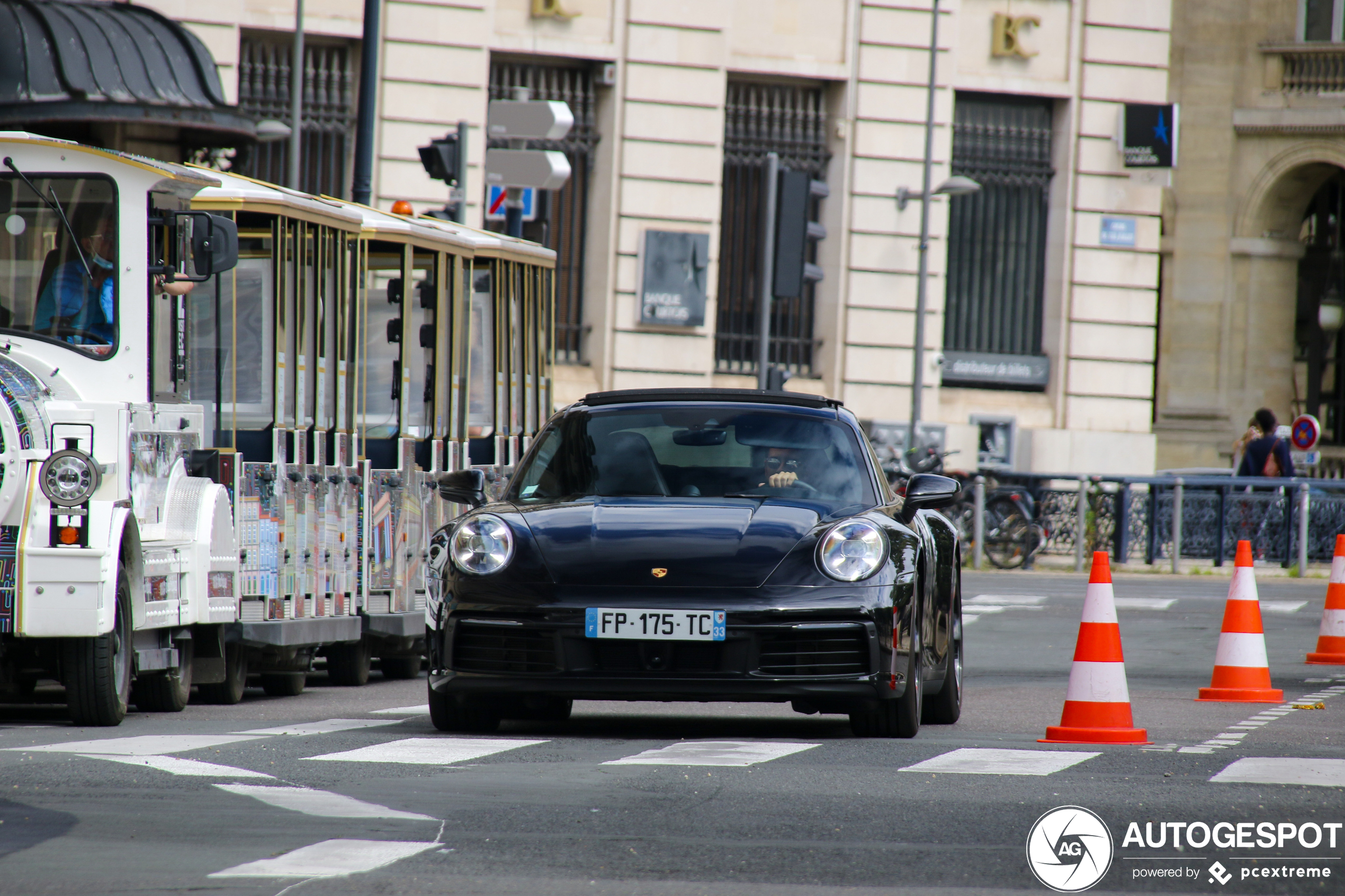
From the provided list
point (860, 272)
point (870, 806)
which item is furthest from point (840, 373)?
point (870, 806)

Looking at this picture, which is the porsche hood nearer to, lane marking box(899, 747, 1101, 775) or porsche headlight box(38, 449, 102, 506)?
lane marking box(899, 747, 1101, 775)

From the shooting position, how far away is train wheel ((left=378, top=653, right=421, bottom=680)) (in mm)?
14531

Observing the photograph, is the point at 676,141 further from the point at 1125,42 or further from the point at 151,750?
the point at 151,750

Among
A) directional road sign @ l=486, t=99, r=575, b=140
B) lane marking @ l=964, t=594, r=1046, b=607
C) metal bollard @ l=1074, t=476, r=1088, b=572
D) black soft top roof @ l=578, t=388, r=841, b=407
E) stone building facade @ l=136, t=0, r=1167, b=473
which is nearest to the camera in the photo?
black soft top roof @ l=578, t=388, r=841, b=407

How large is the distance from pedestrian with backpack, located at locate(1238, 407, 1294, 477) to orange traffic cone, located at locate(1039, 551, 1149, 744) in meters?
20.1

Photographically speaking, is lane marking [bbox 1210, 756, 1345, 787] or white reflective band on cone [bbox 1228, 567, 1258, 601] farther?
white reflective band on cone [bbox 1228, 567, 1258, 601]

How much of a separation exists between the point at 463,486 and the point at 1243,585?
451cm

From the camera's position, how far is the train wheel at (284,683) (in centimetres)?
1259

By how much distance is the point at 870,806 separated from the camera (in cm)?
687

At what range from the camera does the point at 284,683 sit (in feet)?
41.4

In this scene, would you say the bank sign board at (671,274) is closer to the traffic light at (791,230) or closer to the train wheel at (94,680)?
the traffic light at (791,230)

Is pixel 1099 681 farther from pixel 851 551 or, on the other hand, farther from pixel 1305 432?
pixel 1305 432

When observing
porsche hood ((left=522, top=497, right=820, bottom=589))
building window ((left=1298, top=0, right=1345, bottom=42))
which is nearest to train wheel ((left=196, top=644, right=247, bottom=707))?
porsche hood ((left=522, top=497, right=820, bottom=589))

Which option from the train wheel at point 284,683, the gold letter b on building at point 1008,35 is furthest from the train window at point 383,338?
the gold letter b on building at point 1008,35
